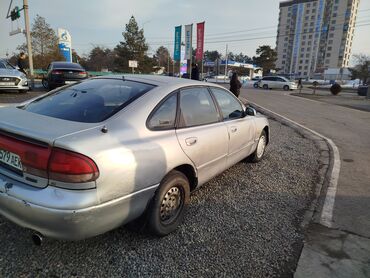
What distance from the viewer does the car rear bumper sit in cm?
198

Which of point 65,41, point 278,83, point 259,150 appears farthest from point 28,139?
point 278,83

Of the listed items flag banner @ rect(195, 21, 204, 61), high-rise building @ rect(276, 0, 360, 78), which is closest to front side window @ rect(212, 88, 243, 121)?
flag banner @ rect(195, 21, 204, 61)

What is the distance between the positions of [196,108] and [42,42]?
150 feet

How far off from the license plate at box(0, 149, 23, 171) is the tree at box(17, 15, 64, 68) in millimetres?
44133

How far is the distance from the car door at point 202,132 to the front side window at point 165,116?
0.34 ft

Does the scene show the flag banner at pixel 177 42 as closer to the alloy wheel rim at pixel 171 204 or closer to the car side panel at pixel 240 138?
the car side panel at pixel 240 138

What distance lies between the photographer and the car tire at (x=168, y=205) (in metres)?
2.60

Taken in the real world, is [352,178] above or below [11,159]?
below

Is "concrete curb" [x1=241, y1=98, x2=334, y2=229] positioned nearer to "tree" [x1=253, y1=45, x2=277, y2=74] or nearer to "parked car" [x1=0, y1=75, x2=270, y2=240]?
"parked car" [x1=0, y1=75, x2=270, y2=240]

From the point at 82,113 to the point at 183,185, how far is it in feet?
3.98

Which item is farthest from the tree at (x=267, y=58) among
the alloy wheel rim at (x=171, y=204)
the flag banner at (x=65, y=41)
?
the alloy wheel rim at (x=171, y=204)

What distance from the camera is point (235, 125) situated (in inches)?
156

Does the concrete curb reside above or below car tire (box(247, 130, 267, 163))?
below

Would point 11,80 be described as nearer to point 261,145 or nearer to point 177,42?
point 261,145
